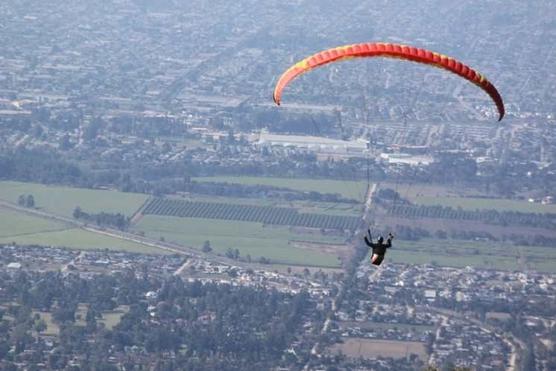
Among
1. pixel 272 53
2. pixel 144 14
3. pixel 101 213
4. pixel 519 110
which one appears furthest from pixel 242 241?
pixel 144 14

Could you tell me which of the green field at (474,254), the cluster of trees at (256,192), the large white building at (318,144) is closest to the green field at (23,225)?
the cluster of trees at (256,192)

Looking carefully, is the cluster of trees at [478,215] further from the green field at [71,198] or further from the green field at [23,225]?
the green field at [23,225]

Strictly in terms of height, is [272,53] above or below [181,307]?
above

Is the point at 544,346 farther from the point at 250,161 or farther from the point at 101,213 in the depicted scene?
the point at 250,161

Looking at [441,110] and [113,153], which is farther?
[441,110]

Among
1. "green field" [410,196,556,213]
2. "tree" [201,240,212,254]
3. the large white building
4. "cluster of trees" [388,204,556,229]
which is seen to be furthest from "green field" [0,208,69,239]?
the large white building

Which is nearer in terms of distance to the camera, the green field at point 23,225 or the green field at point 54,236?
the green field at point 54,236

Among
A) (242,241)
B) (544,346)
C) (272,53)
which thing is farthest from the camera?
(272,53)
